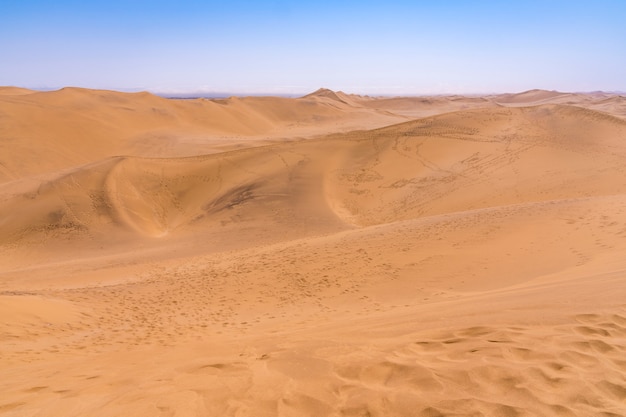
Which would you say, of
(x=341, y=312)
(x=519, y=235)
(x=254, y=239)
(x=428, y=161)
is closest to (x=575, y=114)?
(x=428, y=161)

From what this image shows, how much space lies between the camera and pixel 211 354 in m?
4.89

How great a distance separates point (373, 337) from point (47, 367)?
3704mm

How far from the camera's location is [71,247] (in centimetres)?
1603

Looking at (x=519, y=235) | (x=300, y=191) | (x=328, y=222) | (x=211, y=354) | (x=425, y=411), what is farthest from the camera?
(x=300, y=191)

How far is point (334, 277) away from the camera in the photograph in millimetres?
9570

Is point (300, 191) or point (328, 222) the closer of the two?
point (328, 222)

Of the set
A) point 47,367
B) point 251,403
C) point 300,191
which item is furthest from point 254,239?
point 251,403

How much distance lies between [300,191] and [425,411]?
53.1 ft

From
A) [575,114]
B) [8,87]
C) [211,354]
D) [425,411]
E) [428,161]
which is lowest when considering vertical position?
[211,354]

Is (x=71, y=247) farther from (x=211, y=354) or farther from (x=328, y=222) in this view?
(x=211, y=354)

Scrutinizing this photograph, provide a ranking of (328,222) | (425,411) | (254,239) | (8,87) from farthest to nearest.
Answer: (8,87) → (328,222) → (254,239) → (425,411)

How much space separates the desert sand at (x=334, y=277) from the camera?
3.60 meters

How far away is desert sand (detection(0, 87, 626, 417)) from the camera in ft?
11.8

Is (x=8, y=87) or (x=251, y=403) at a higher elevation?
(x=8, y=87)
